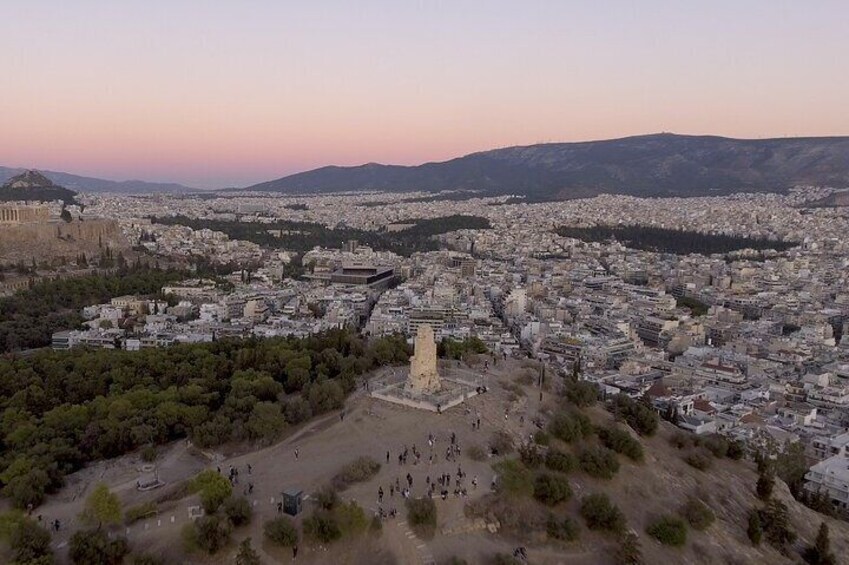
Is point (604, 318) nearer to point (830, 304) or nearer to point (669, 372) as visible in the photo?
point (669, 372)

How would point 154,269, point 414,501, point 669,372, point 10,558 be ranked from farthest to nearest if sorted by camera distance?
point 154,269 < point 669,372 < point 414,501 < point 10,558

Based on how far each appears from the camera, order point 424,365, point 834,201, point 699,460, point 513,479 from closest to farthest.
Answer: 1. point 513,479
2. point 699,460
3. point 424,365
4. point 834,201

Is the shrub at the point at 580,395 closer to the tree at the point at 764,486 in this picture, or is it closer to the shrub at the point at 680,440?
the shrub at the point at 680,440

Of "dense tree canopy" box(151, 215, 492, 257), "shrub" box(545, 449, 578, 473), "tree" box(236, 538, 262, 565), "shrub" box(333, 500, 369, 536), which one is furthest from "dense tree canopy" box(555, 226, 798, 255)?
"tree" box(236, 538, 262, 565)

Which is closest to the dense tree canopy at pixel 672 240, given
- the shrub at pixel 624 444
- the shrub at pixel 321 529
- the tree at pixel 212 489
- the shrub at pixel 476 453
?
the shrub at pixel 624 444

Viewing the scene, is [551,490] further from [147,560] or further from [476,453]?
[147,560]

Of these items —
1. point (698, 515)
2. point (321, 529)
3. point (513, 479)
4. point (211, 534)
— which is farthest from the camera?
point (698, 515)

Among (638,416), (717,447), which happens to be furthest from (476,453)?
(717,447)

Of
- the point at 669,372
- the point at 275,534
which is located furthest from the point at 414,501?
the point at 669,372
